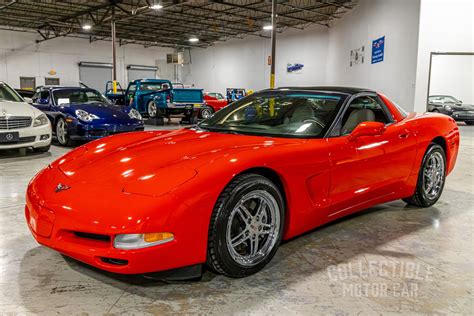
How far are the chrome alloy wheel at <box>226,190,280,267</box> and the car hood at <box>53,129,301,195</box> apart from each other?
1.03 ft

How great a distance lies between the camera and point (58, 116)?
775 cm

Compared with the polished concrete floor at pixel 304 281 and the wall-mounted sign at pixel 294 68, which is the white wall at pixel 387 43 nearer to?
the wall-mounted sign at pixel 294 68

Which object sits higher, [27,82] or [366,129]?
[27,82]

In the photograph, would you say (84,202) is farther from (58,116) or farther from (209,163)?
(58,116)

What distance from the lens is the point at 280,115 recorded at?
3.10 metres

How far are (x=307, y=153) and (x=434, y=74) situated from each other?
18321mm

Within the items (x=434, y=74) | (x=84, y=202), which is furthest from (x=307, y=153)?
(x=434, y=74)

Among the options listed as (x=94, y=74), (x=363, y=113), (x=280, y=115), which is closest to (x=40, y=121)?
(x=280, y=115)

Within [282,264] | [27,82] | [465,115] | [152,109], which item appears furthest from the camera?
[27,82]

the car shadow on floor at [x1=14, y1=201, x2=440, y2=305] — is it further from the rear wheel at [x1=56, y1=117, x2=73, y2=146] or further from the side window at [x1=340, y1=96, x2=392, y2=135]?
the rear wheel at [x1=56, y1=117, x2=73, y2=146]

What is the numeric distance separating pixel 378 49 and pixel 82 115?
1141 cm

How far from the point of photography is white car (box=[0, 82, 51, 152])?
604cm

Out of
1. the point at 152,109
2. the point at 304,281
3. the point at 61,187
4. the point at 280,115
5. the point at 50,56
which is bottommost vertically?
the point at 304,281

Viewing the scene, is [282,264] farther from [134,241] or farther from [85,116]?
[85,116]
